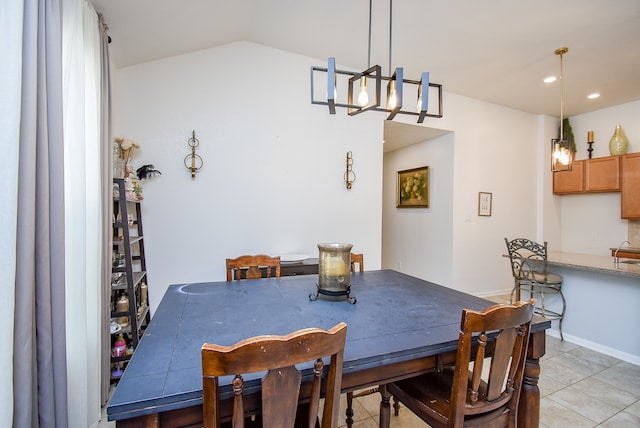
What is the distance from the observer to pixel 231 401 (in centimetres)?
89

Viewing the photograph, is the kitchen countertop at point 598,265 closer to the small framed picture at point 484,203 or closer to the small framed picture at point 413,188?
the small framed picture at point 484,203

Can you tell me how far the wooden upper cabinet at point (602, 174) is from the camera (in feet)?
14.4

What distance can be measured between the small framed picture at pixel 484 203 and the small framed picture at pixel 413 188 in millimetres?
774

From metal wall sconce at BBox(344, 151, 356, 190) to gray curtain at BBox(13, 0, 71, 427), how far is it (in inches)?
107

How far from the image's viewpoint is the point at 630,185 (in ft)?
13.8

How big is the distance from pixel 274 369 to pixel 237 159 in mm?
2599

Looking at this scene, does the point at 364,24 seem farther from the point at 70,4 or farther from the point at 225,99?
the point at 70,4

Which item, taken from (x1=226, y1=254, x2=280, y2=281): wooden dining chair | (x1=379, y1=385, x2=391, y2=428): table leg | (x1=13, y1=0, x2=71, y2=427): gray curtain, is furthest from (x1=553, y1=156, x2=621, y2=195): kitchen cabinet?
(x1=13, y1=0, x2=71, y2=427): gray curtain

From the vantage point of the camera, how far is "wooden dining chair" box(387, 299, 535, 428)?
1037 mm

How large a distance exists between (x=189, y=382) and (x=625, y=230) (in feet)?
20.5

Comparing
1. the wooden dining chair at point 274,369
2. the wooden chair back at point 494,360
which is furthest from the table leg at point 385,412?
the wooden dining chair at point 274,369

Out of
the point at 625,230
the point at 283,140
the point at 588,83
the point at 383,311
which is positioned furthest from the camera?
the point at 625,230

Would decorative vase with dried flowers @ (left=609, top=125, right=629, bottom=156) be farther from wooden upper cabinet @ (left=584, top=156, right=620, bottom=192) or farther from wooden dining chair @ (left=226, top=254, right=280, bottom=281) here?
wooden dining chair @ (left=226, top=254, right=280, bottom=281)

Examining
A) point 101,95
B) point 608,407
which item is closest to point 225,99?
point 101,95
